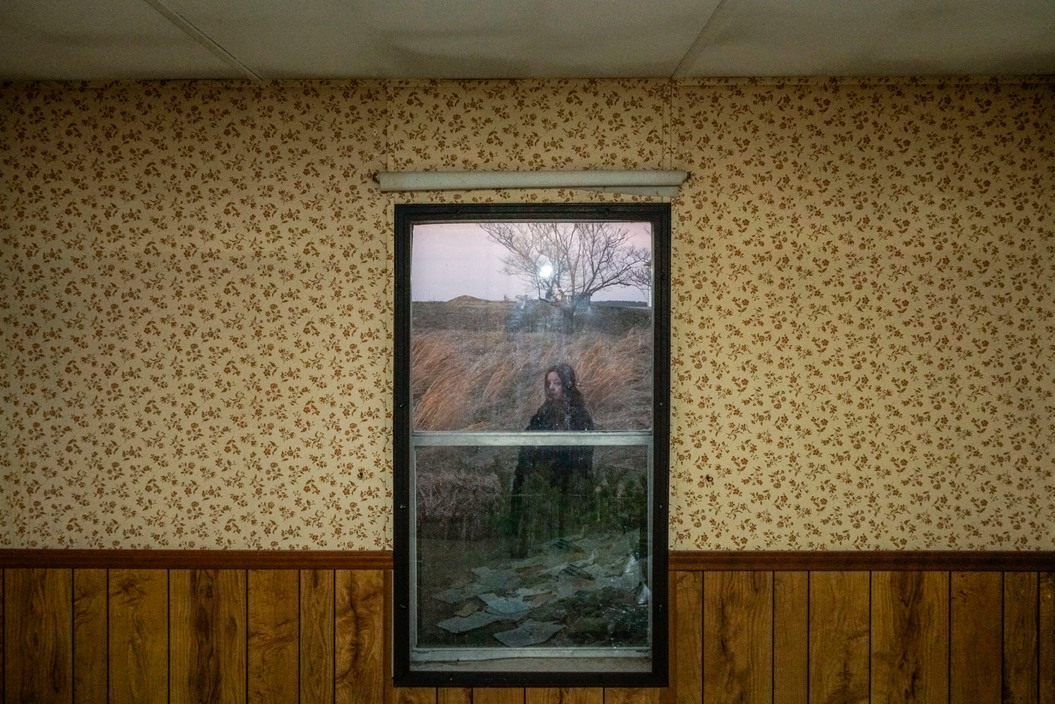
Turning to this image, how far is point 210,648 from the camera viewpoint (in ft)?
8.34

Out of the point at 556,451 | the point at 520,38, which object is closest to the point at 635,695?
the point at 556,451

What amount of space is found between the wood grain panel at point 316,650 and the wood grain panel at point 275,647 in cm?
3

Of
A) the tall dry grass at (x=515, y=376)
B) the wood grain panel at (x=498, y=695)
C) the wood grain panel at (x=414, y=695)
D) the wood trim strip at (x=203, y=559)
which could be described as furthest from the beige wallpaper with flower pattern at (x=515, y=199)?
the wood grain panel at (x=498, y=695)

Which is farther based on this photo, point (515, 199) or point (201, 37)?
point (515, 199)

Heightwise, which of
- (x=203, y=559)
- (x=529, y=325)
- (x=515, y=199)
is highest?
(x=515, y=199)

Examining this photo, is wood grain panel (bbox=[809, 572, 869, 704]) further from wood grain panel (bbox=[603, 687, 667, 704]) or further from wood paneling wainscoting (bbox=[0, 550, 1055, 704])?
wood grain panel (bbox=[603, 687, 667, 704])

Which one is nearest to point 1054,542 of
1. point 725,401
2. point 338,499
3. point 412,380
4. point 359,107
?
point 725,401

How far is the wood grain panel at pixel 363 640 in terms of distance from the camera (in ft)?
8.33

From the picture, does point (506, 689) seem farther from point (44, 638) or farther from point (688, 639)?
point (44, 638)

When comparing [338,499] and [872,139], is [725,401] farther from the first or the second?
[338,499]

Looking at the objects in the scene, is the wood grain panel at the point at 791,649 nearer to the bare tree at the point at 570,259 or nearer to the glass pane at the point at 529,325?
the glass pane at the point at 529,325

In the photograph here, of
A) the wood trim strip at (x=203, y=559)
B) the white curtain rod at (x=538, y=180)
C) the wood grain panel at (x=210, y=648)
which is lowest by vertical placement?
the wood grain panel at (x=210, y=648)

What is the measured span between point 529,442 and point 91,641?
5.81 feet

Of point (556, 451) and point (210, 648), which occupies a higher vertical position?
point (556, 451)
